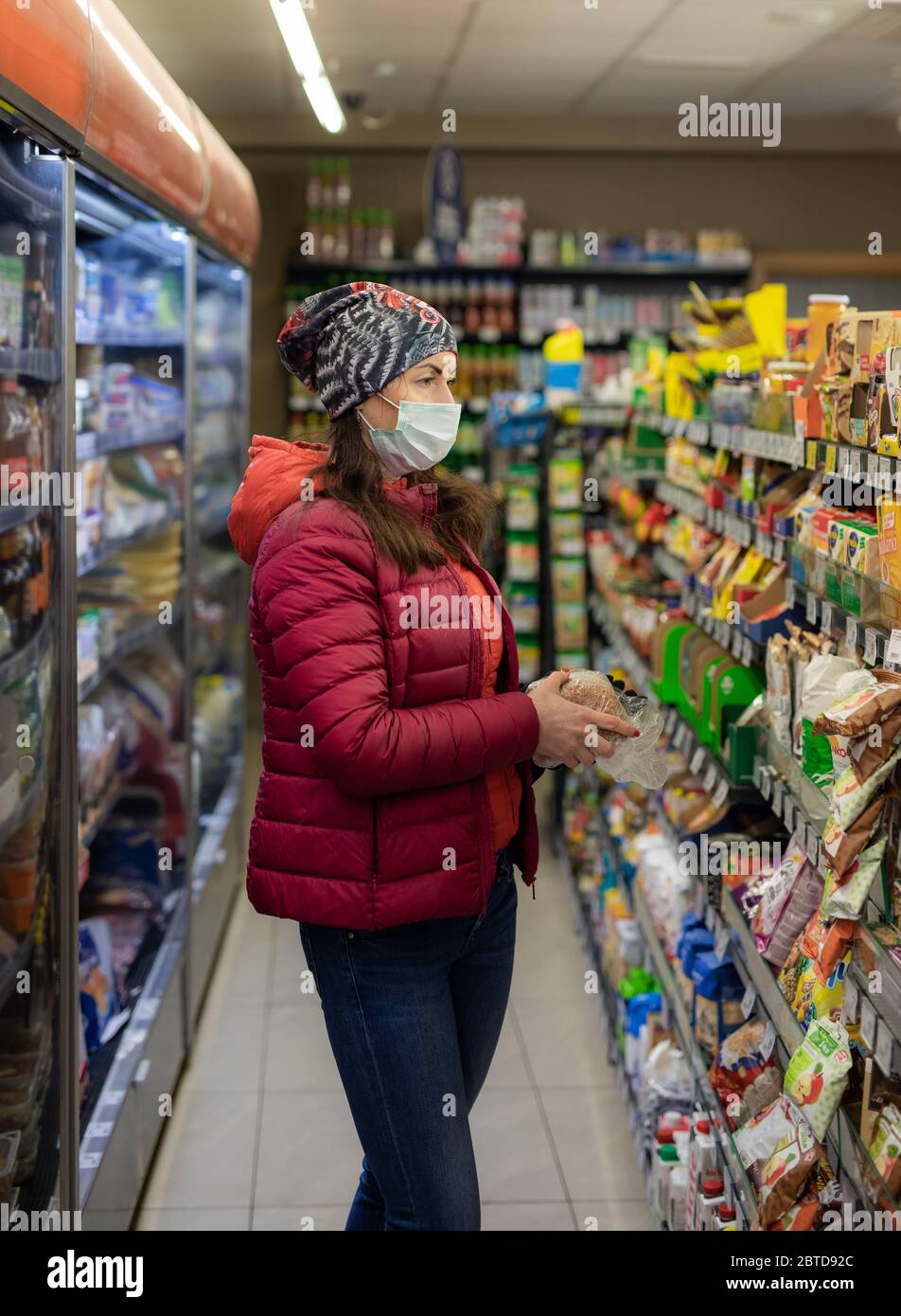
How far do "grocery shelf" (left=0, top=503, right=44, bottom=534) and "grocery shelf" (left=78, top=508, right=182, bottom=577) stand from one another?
798 mm

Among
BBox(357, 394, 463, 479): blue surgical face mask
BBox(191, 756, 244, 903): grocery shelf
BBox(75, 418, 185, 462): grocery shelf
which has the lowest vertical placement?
BBox(191, 756, 244, 903): grocery shelf

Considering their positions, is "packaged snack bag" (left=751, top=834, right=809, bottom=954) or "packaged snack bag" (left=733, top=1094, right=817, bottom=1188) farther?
"packaged snack bag" (left=751, top=834, right=809, bottom=954)

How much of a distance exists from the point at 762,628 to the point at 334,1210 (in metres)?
1.69

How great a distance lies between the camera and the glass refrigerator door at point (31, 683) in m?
2.33

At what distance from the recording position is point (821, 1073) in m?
1.97

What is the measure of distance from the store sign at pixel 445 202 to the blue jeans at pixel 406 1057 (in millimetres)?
6937

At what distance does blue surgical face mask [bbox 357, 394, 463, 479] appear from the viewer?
2018 mm

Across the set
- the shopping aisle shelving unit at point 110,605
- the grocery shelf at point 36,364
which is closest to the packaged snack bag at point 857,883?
the shopping aisle shelving unit at point 110,605

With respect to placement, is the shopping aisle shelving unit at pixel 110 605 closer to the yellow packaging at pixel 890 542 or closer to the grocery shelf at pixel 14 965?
the grocery shelf at pixel 14 965

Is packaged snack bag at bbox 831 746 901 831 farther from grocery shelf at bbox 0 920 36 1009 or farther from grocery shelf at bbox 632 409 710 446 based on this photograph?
grocery shelf at bbox 632 409 710 446
